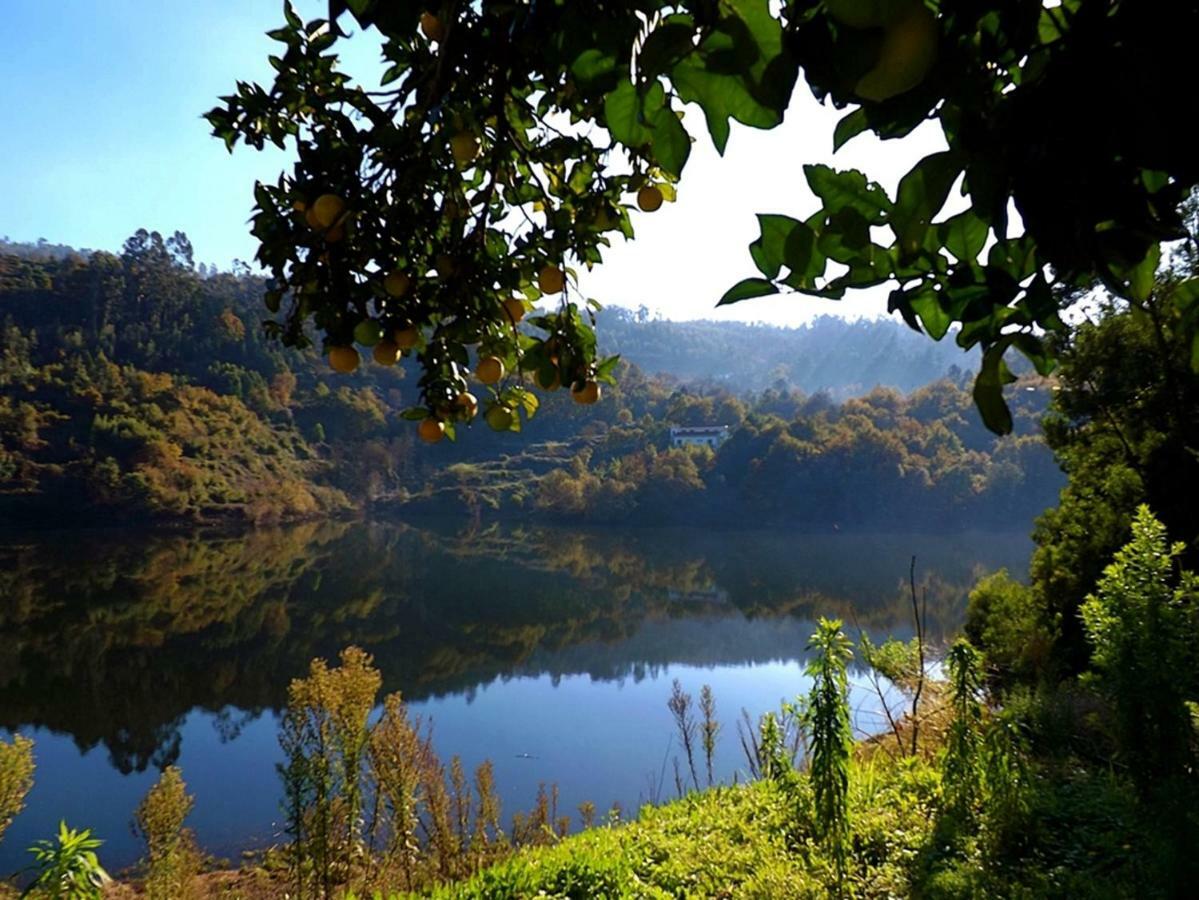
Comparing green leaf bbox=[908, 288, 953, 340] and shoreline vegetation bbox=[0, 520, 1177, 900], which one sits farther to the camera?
shoreline vegetation bbox=[0, 520, 1177, 900]

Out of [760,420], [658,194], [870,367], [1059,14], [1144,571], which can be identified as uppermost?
[870,367]

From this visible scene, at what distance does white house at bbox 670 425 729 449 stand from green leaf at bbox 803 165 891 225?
102 feet

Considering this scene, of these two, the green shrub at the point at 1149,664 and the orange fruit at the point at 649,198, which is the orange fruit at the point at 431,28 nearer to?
the orange fruit at the point at 649,198

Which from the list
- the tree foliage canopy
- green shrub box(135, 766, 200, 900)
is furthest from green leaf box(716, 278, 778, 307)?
green shrub box(135, 766, 200, 900)

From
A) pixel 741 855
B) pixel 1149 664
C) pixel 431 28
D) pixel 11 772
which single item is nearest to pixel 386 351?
pixel 431 28

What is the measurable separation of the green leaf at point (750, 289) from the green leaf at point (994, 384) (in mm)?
98

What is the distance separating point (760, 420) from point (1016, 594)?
81.5 ft

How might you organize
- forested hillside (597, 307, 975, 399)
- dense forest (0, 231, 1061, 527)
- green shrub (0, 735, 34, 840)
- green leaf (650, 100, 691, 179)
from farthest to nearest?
1. forested hillside (597, 307, 975, 399)
2. dense forest (0, 231, 1061, 527)
3. green shrub (0, 735, 34, 840)
4. green leaf (650, 100, 691, 179)

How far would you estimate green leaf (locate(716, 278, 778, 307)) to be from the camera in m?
0.32

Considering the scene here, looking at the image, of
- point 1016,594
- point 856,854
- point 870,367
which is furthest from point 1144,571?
point 870,367

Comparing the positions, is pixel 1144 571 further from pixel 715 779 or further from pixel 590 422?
pixel 590 422

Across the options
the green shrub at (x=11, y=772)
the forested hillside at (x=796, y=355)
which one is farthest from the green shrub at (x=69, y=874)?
the forested hillside at (x=796, y=355)

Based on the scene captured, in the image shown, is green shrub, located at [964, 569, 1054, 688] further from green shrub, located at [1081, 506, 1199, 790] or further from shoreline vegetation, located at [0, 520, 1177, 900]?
green shrub, located at [1081, 506, 1199, 790]

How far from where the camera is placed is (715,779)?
6.65 metres
